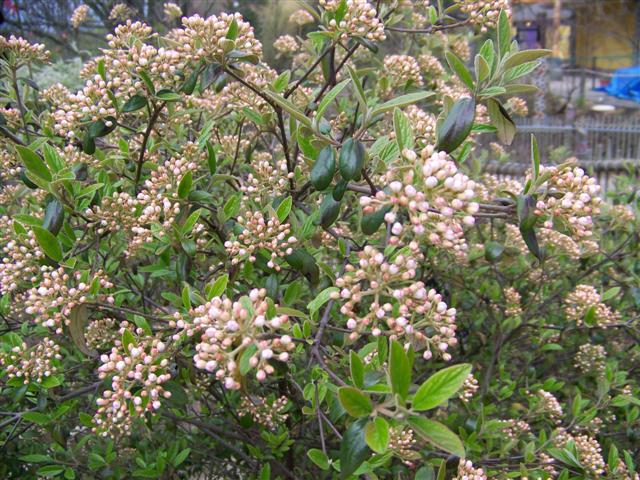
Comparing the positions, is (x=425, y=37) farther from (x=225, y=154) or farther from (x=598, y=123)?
(x=598, y=123)

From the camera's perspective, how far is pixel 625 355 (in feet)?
11.9

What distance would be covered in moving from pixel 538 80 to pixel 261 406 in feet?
60.3

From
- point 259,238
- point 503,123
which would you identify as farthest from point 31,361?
point 503,123

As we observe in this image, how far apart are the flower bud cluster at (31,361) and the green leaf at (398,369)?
131cm

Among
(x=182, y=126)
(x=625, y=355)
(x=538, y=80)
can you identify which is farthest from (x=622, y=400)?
(x=538, y=80)

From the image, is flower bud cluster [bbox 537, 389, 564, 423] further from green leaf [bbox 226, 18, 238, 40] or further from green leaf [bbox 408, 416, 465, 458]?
green leaf [bbox 226, 18, 238, 40]

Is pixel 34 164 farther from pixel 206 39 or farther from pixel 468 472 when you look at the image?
pixel 468 472

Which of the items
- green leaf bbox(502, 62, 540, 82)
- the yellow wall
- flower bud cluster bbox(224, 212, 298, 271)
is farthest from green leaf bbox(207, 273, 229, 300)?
the yellow wall

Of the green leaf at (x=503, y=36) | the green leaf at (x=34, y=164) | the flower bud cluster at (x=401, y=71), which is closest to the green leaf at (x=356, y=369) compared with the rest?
the green leaf at (x=503, y=36)

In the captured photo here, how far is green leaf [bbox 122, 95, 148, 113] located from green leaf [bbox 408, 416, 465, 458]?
1.34 meters

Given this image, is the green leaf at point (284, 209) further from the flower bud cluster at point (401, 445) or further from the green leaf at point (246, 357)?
the flower bud cluster at point (401, 445)

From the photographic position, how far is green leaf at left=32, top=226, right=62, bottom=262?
1.77 meters

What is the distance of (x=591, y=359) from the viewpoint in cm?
317

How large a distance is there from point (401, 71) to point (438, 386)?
224 cm
